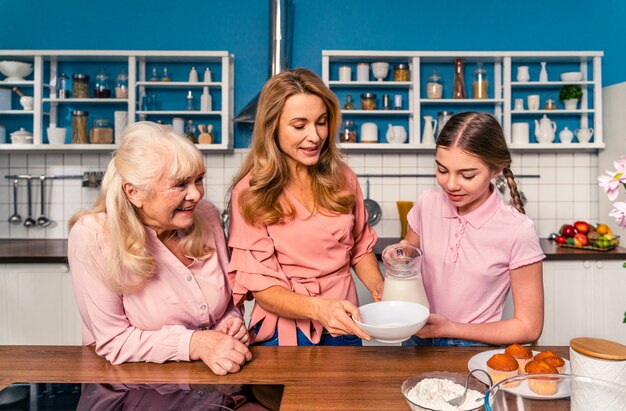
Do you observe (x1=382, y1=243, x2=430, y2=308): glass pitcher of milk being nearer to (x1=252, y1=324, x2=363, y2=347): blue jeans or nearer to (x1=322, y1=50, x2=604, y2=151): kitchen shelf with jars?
(x1=252, y1=324, x2=363, y2=347): blue jeans

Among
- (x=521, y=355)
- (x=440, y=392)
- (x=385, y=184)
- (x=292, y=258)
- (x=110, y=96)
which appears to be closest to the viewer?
(x=440, y=392)

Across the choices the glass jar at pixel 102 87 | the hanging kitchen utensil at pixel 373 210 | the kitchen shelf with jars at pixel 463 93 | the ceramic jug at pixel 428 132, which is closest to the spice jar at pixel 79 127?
the glass jar at pixel 102 87

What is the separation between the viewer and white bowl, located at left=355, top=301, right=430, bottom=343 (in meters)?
1.13

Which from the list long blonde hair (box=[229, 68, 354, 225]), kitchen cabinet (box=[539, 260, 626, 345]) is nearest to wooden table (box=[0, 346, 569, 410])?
long blonde hair (box=[229, 68, 354, 225])

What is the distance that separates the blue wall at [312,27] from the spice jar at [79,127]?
0.49 m

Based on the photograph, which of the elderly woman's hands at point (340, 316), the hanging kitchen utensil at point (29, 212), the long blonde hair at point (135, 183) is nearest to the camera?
the elderly woman's hands at point (340, 316)

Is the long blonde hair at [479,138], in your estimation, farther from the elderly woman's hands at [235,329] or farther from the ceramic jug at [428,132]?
the ceramic jug at [428,132]

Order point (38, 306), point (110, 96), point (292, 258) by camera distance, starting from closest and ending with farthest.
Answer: point (292, 258)
point (38, 306)
point (110, 96)

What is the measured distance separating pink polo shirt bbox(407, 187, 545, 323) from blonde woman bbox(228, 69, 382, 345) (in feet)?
0.58

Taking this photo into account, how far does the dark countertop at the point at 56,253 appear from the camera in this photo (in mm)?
2943

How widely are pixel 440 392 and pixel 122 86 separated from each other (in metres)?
2.94

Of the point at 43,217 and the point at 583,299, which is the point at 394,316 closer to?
the point at 583,299

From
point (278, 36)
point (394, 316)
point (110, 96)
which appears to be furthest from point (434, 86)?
point (394, 316)

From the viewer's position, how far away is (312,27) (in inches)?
142
